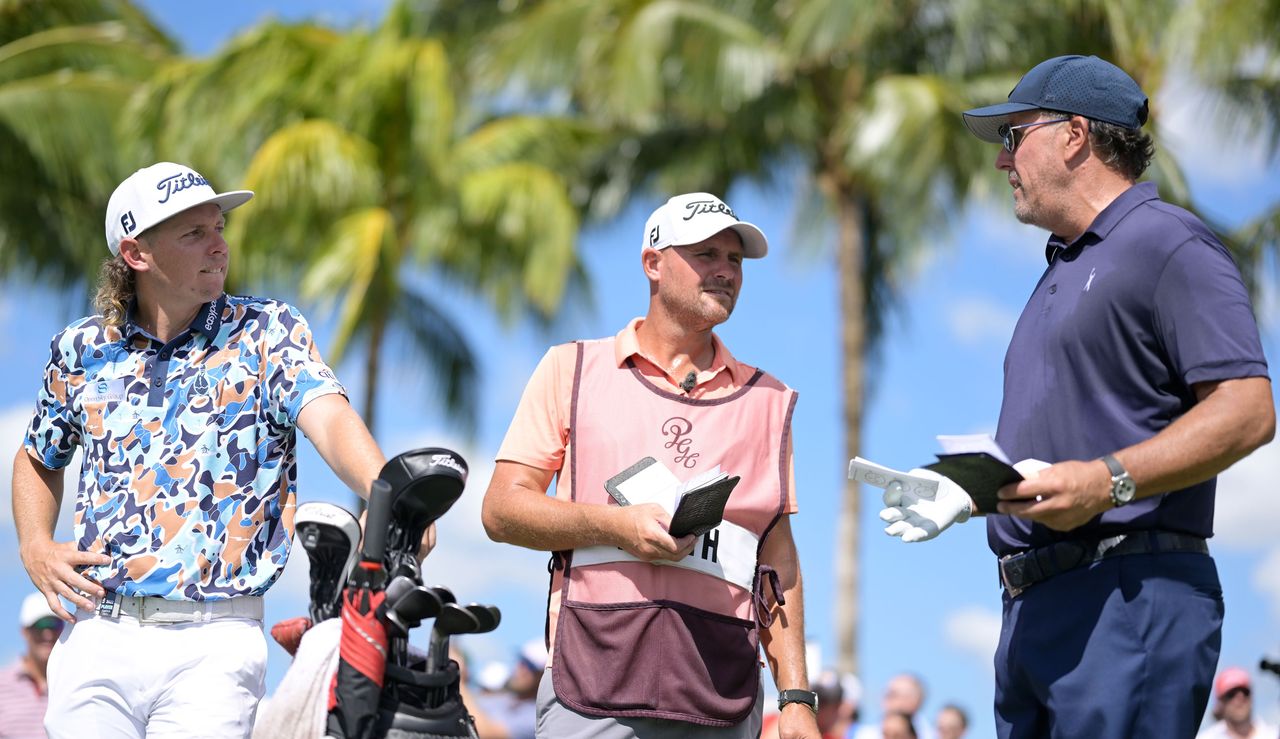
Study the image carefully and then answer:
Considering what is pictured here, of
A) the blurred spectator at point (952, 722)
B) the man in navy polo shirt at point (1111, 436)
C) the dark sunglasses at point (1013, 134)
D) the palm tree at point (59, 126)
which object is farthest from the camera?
the palm tree at point (59, 126)

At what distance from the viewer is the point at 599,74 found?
945 inches

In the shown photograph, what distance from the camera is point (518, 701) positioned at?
10953 millimetres

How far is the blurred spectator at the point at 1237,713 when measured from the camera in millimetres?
11039

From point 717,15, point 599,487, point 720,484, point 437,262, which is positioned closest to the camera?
point 720,484

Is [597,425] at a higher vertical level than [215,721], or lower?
higher

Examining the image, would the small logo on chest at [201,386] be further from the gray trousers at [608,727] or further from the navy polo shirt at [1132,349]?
the navy polo shirt at [1132,349]

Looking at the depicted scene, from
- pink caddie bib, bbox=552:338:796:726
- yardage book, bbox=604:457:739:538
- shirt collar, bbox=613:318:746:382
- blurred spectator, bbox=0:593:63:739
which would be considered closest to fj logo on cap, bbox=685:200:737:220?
shirt collar, bbox=613:318:746:382

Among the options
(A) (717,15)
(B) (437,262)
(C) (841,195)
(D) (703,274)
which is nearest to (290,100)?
(B) (437,262)

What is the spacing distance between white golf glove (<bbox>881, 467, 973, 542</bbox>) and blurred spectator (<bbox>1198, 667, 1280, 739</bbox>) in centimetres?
810

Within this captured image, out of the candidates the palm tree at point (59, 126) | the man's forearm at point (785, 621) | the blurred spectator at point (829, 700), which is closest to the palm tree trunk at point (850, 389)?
the blurred spectator at point (829, 700)

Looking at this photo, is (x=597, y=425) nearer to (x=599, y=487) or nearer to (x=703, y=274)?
(x=599, y=487)

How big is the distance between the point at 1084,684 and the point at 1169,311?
93 cm

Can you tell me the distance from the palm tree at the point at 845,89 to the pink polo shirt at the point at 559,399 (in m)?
15.9

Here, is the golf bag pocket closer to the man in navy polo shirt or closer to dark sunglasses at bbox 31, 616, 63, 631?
the man in navy polo shirt
